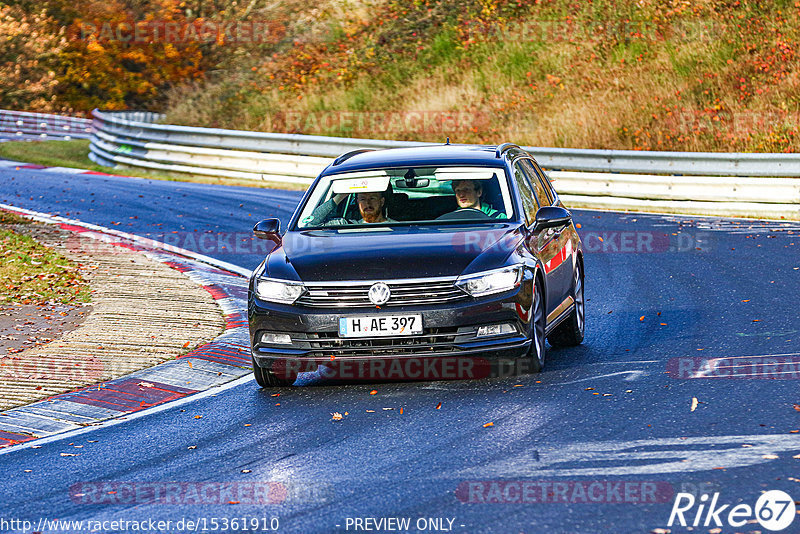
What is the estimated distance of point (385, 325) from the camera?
8.46m

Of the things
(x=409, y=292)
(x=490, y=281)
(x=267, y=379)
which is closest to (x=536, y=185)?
(x=490, y=281)

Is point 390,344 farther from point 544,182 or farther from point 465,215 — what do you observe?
point 544,182

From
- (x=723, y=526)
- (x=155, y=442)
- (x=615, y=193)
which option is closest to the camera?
(x=723, y=526)

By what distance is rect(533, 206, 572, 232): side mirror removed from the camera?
31.5ft

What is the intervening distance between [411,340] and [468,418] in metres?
0.88

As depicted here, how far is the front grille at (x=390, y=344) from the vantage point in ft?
27.8

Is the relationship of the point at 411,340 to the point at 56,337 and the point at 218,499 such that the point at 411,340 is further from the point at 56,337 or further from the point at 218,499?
the point at 56,337

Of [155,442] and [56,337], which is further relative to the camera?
[56,337]

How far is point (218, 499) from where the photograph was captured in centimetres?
628

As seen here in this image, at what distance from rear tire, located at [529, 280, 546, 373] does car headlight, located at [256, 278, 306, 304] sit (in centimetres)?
168

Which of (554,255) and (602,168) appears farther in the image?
(602,168)

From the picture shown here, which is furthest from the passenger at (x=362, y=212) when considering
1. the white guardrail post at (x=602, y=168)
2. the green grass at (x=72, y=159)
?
the green grass at (x=72, y=159)

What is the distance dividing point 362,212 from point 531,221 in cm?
137

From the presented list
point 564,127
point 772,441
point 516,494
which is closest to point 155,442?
point 516,494
